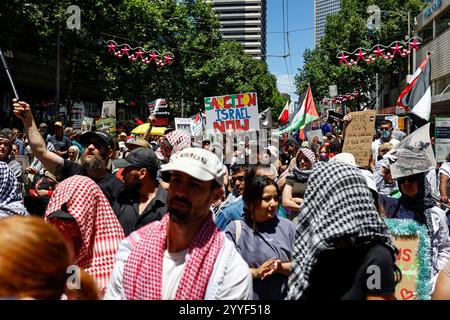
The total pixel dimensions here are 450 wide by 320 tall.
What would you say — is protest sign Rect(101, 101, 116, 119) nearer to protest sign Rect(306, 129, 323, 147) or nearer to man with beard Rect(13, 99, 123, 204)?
protest sign Rect(306, 129, 323, 147)

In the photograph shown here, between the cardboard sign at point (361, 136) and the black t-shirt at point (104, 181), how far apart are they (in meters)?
4.18

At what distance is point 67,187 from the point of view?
10.7 feet

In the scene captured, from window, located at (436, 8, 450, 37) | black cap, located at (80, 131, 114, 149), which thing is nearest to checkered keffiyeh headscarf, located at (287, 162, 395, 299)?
black cap, located at (80, 131, 114, 149)

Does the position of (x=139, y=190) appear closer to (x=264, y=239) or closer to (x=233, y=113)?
(x=264, y=239)

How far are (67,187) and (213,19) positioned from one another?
45.5 metres

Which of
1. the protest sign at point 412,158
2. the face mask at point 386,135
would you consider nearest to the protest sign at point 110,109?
the face mask at point 386,135

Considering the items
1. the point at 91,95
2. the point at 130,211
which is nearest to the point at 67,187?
the point at 130,211

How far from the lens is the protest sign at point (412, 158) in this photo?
4.53 meters

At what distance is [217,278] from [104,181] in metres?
2.75

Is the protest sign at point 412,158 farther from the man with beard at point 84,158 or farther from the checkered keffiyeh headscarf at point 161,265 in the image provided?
the checkered keffiyeh headscarf at point 161,265

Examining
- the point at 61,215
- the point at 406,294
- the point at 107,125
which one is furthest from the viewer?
the point at 107,125

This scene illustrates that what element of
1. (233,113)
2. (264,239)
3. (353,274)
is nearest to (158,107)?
(233,113)

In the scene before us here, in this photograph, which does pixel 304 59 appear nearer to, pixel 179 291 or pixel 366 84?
pixel 366 84

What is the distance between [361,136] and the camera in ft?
27.3
